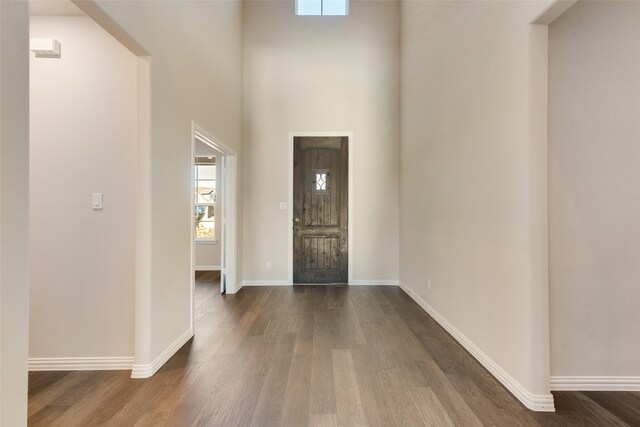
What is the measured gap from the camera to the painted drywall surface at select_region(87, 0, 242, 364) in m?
2.05

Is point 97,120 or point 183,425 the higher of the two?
point 97,120

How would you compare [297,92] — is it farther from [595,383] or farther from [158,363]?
[595,383]

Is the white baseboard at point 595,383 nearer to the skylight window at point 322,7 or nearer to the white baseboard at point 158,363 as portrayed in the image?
the white baseboard at point 158,363

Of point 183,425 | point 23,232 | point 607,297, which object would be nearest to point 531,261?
point 607,297

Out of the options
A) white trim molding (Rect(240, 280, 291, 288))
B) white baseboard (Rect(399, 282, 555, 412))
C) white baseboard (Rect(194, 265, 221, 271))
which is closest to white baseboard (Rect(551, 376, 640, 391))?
white baseboard (Rect(399, 282, 555, 412))

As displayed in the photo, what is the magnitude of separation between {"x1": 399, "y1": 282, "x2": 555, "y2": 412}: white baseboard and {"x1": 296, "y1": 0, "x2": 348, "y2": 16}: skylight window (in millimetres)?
4607

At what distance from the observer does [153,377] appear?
199 centimetres

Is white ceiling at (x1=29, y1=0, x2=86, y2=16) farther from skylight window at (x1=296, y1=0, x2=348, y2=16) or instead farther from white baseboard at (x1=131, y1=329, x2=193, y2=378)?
skylight window at (x1=296, y1=0, x2=348, y2=16)

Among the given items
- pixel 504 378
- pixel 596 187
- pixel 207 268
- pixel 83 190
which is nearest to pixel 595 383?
pixel 504 378

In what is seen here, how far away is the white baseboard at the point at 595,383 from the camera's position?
1.83m

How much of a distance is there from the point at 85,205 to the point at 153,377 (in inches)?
50.8

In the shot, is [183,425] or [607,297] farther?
[607,297]

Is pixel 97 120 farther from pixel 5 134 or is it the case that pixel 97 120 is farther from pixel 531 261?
pixel 531 261

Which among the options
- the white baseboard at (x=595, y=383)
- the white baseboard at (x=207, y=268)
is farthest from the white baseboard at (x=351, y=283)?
the white baseboard at (x=595, y=383)
